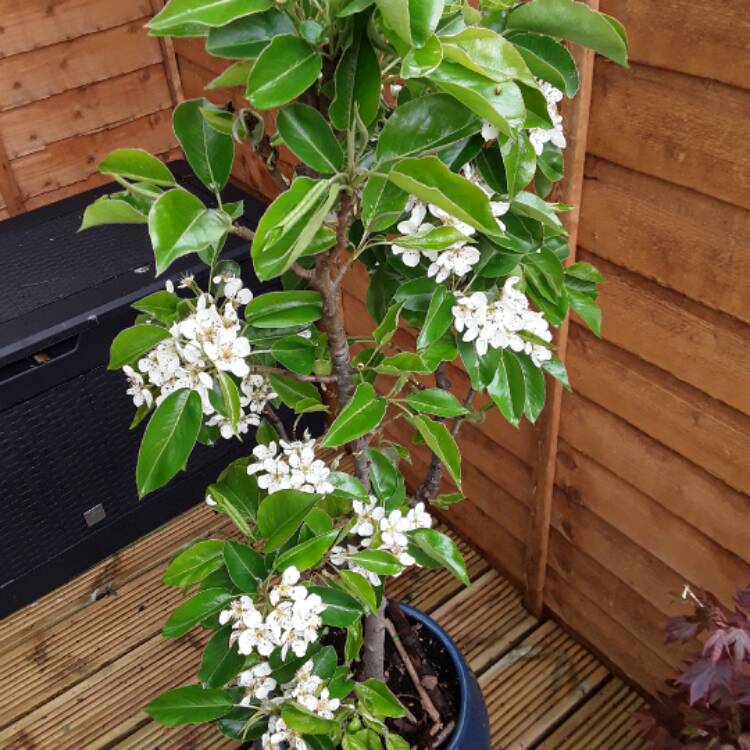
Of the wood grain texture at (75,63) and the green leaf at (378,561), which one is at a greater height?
the wood grain texture at (75,63)

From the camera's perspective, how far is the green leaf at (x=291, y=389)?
1032 millimetres

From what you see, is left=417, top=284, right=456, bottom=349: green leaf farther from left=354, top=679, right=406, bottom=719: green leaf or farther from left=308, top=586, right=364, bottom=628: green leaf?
left=354, top=679, right=406, bottom=719: green leaf

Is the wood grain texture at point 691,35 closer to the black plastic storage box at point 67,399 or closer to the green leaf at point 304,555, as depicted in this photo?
the green leaf at point 304,555

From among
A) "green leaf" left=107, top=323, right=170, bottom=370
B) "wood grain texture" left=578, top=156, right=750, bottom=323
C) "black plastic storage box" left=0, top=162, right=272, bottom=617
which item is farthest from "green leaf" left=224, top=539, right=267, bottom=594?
"black plastic storage box" left=0, top=162, right=272, bottom=617

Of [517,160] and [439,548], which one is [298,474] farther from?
[517,160]

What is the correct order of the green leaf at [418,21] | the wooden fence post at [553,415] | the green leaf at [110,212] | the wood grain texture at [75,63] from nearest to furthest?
1. the green leaf at [418,21]
2. the green leaf at [110,212]
3. the wooden fence post at [553,415]
4. the wood grain texture at [75,63]

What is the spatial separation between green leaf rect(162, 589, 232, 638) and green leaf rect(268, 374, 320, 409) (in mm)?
238

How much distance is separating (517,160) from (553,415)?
85 cm

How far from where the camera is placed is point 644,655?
1665 millimetres

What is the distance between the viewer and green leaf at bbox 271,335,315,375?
970 millimetres

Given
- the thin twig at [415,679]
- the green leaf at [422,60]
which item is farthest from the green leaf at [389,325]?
the thin twig at [415,679]

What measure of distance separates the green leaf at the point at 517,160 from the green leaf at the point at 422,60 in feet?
0.50

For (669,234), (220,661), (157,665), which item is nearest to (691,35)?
(669,234)

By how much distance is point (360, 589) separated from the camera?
94cm
